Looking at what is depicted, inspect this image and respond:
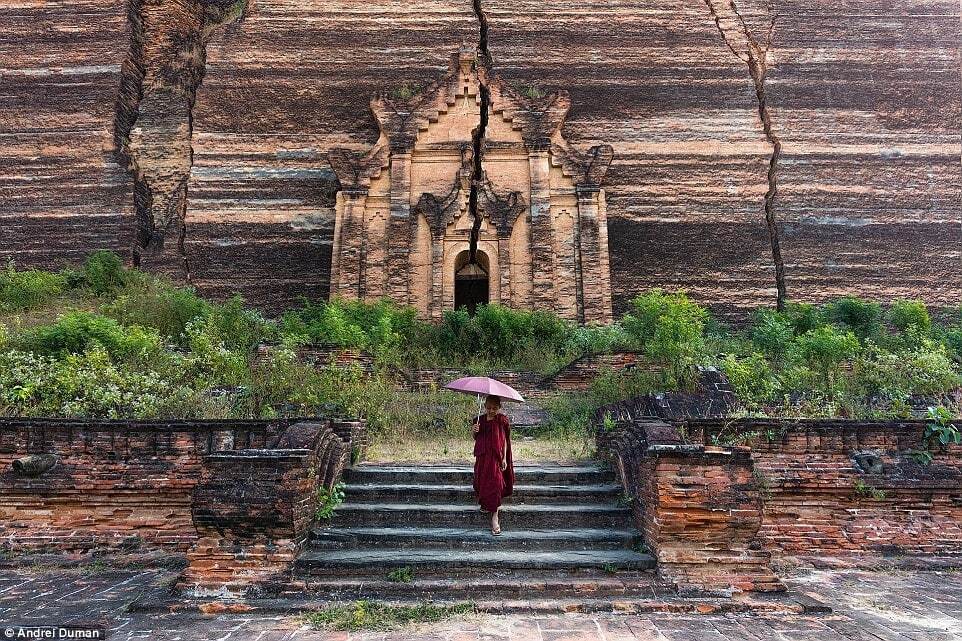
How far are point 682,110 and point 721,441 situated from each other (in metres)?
14.7

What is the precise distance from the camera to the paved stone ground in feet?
13.3

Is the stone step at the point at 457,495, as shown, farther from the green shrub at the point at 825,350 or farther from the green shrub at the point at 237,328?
the green shrub at the point at 237,328

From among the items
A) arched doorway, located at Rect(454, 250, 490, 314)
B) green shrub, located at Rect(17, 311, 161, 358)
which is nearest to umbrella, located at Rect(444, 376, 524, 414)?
green shrub, located at Rect(17, 311, 161, 358)

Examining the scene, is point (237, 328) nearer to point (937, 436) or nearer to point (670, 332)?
point (670, 332)

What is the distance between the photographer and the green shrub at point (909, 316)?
1547 cm

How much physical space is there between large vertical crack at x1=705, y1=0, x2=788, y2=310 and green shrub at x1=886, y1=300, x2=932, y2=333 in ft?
9.07

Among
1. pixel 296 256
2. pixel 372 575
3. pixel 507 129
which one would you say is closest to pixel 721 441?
pixel 372 575

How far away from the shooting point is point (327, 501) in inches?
232

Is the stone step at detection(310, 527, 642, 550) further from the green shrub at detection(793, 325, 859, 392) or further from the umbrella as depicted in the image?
the green shrub at detection(793, 325, 859, 392)

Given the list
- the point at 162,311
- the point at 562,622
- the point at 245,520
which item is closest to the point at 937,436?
the point at 562,622

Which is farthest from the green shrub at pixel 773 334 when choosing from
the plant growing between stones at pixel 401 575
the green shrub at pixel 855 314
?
the plant growing between stones at pixel 401 575

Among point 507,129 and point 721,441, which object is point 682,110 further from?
point 721,441

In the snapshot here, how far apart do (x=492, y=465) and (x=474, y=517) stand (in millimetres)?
555

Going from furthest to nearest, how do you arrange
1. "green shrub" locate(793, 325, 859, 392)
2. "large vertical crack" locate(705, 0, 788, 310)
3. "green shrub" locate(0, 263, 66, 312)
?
"large vertical crack" locate(705, 0, 788, 310), "green shrub" locate(0, 263, 66, 312), "green shrub" locate(793, 325, 859, 392)
